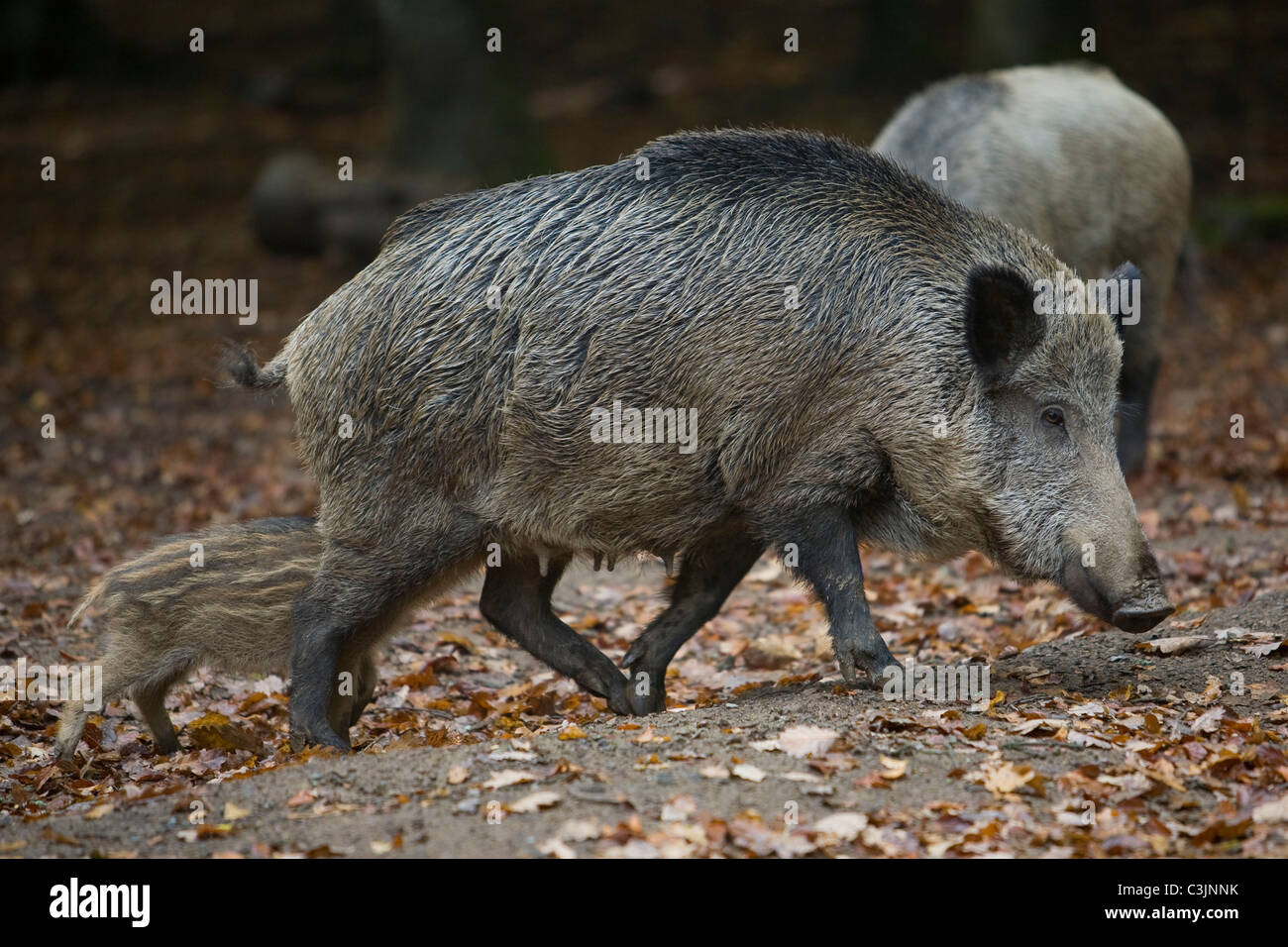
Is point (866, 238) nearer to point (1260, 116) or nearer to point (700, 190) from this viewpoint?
point (700, 190)

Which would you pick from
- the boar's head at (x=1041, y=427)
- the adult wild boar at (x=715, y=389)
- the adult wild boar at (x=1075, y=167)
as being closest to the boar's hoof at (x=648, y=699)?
the adult wild boar at (x=715, y=389)

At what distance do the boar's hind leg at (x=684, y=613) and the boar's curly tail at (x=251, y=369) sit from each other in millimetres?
1828

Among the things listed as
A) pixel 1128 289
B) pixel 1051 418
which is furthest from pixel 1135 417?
pixel 1051 418

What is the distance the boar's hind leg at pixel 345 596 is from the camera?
5.61 metres

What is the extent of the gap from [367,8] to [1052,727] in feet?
70.7

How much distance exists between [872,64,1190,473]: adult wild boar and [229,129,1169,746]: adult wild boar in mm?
3389

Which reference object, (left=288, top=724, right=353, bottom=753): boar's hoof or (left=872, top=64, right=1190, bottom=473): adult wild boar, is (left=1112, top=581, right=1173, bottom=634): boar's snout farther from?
(left=872, top=64, right=1190, bottom=473): adult wild boar

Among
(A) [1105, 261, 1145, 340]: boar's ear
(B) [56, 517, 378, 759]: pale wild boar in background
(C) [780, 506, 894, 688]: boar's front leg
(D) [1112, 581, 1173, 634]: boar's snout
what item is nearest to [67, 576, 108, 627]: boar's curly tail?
(B) [56, 517, 378, 759]: pale wild boar in background

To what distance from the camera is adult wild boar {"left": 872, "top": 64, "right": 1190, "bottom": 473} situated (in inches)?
354

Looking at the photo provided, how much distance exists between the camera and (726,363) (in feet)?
17.6

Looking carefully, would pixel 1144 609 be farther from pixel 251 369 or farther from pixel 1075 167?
pixel 1075 167

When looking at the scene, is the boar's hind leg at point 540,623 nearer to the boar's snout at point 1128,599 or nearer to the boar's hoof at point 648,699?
the boar's hoof at point 648,699
